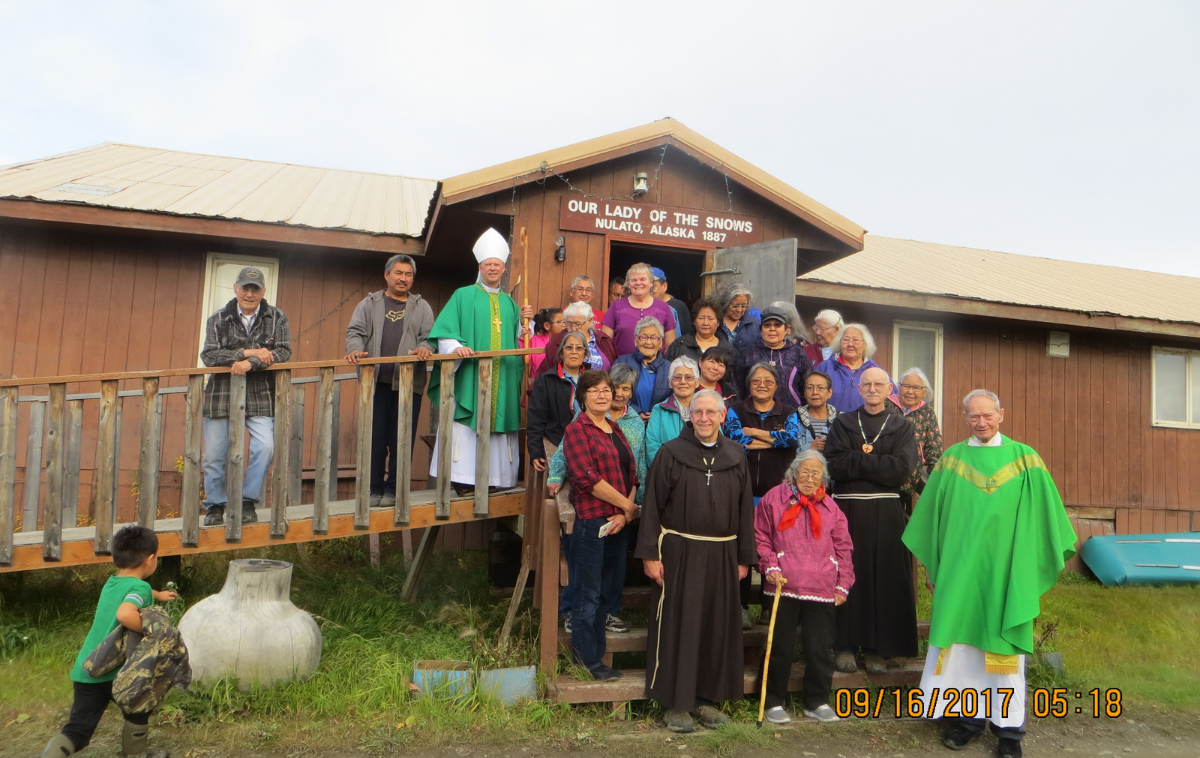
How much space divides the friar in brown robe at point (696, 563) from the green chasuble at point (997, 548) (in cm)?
108

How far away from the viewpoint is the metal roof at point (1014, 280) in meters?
9.48

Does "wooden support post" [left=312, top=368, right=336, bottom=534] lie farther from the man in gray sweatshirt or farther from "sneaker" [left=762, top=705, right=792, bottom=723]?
"sneaker" [left=762, top=705, right=792, bottom=723]

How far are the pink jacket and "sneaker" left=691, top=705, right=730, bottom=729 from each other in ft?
2.34

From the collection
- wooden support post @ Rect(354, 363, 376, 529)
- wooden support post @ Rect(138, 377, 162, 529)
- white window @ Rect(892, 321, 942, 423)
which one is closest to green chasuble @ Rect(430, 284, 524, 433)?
wooden support post @ Rect(354, 363, 376, 529)

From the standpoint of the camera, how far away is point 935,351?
9.70m

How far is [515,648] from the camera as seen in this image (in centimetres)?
478

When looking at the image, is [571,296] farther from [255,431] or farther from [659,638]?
[659,638]

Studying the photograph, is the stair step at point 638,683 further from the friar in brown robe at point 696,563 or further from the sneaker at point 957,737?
the sneaker at point 957,737

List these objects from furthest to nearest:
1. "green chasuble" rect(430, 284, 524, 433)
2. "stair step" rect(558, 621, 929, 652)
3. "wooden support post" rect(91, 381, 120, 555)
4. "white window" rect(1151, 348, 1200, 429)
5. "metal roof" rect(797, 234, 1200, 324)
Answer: "white window" rect(1151, 348, 1200, 429) < "metal roof" rect(797, 234, 1200, 324) < "green chasuble" rect(430, 284, 524, 433) < "wooden support post" rect(91, 381, 120, 555) < "stair step" rect(558, 621, 929, 652)

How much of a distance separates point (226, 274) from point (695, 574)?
576 centimetres

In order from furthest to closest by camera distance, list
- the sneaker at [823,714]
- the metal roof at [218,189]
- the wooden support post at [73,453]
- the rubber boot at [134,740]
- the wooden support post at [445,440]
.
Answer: the metal roof at [218,189] < the wooden support post at [445,440] < the wooden support post at [73,453] < the sneaker at [823,714] < the rubber boot at [134,740]

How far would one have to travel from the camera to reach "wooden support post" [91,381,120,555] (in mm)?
4551
